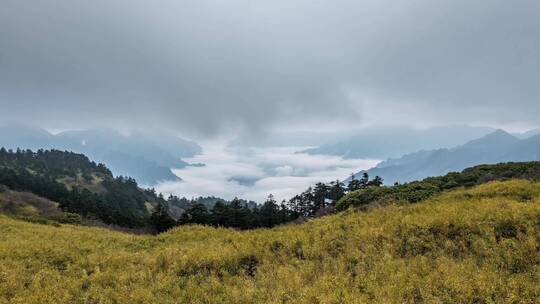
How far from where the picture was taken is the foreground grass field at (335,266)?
8203 millimetres

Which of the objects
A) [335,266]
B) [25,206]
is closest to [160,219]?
[25,206]

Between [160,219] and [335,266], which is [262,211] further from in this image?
[335,266]

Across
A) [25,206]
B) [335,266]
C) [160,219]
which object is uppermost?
[25,206]

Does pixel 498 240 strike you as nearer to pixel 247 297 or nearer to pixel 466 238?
pixel 466 238

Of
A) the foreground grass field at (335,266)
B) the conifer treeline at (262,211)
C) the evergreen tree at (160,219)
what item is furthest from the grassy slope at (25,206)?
the foreground grass field at (335,266)

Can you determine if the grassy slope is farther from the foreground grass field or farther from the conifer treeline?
the foreground grass field

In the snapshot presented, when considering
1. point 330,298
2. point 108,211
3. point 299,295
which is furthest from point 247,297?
point 108,211

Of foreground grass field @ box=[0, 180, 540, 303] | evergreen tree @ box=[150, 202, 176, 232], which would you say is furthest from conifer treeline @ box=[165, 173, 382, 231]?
foreground grass field @ box=[0, 180, 540, 303]

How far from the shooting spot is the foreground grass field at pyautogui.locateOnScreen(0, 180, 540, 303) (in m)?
8.20

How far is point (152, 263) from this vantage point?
1287 centimetres

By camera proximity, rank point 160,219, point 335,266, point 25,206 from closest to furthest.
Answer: point 335,266 → point 160,219 → point 25,206

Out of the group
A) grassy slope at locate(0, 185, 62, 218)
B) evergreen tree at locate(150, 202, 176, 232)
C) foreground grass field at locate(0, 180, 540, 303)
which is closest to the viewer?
foreground grass field at locate(0, 180, 540, 303)

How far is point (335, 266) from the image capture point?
10102 millimetres

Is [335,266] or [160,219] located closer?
[335,266]
